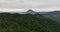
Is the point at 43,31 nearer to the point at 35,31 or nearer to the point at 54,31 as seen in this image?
the point at 35,31

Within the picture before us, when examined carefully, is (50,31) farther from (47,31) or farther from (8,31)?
(8,31)

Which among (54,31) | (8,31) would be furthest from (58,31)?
(8,31)

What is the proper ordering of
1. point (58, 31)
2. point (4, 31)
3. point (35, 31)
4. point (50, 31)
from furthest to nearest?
point (58, 31)
point (50, 31)
point (35, 31)
point (4, 31)

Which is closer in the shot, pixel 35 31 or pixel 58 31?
pixel 35 31

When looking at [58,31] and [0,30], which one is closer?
[0,30]

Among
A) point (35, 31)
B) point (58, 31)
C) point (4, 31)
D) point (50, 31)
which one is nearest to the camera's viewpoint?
point (4, 31)

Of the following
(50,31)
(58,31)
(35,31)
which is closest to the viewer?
(35,31)

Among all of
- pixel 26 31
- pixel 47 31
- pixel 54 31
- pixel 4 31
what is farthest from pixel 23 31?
pixel 54 31

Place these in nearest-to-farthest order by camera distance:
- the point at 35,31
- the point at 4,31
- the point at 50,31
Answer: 1. the point at 4,31
2. the point at 35,31
3. the point at 50,31
